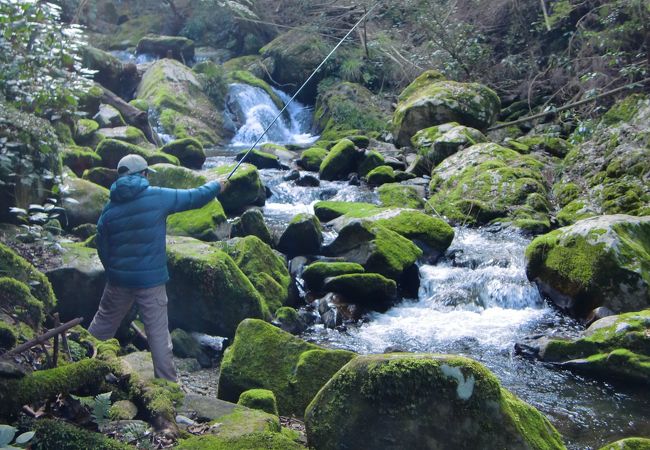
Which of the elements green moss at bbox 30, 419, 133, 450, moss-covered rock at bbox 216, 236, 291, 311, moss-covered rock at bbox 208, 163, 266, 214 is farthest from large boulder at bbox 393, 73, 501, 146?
green moss at bbox 30, 419, 133, 450

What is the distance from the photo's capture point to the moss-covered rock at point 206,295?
7176 mm

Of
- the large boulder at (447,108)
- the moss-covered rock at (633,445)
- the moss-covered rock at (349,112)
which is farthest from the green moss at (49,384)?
the moss-covered rock at (349,112)

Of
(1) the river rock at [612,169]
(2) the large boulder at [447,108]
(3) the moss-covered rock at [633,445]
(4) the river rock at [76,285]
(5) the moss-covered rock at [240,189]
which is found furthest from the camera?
(2) the large boulder at [447,108]

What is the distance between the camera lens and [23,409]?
10.2ft

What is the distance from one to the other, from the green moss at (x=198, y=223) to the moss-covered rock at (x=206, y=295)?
2.11 meters

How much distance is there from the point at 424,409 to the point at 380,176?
10.7 metres

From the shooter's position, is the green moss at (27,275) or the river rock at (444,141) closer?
the green moss at (27,275)

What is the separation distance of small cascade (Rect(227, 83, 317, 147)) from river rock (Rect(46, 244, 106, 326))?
546 inches

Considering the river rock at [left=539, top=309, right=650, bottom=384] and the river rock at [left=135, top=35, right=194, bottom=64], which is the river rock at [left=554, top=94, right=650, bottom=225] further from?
the river rock at [left=135, top=35, right=194, bottom=64]

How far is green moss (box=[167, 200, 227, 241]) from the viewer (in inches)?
374

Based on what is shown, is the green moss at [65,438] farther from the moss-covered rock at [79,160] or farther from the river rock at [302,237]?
the moss-covered rock at [79,160]

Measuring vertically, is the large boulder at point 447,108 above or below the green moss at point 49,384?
above

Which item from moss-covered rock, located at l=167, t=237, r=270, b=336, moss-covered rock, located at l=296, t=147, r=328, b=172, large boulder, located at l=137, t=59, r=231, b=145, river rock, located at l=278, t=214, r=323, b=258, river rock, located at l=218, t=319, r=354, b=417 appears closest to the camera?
river rock, located at l=218, t=319, r=354, b=417

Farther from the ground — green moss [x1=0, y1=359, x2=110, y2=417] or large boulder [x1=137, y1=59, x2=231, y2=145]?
large boulder [x1=137, y1=59, x2=231, y2=145]
